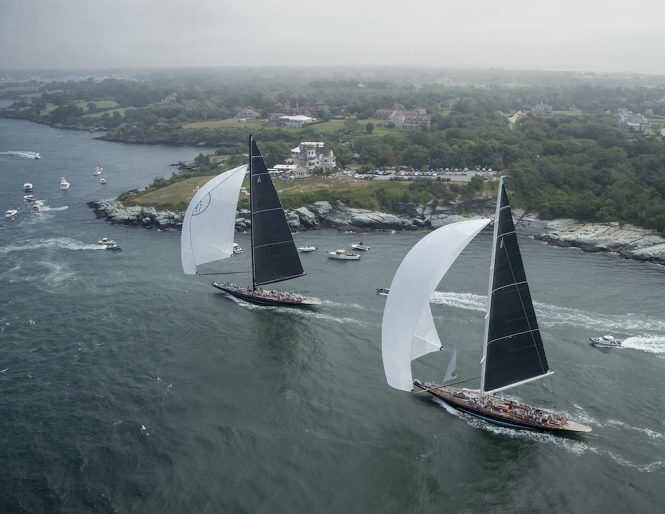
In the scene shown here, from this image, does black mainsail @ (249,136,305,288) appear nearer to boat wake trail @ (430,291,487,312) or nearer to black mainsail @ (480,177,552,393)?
boat wake trail @ (430,291,487,312)

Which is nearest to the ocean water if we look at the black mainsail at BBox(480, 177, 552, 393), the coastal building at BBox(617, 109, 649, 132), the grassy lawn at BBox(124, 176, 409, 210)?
the black mainsail at BBox(480, 177, 552, 393)

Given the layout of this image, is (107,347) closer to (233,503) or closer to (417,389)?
(233,503)

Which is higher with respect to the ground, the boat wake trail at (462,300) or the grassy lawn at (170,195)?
the grassy lawn at (170,195)

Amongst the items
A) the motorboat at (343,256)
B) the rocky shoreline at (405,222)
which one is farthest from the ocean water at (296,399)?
the rocky shoreline at (405,222)

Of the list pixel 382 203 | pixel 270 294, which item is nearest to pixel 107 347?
Answer: pixel 270 294

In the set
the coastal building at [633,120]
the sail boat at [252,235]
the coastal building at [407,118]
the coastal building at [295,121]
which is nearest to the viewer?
the sail boat at [252,235]

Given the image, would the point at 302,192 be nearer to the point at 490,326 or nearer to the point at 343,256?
the point at 343,256

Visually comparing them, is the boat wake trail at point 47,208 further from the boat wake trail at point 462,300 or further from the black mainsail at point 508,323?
the black mainsail at point 508,323
